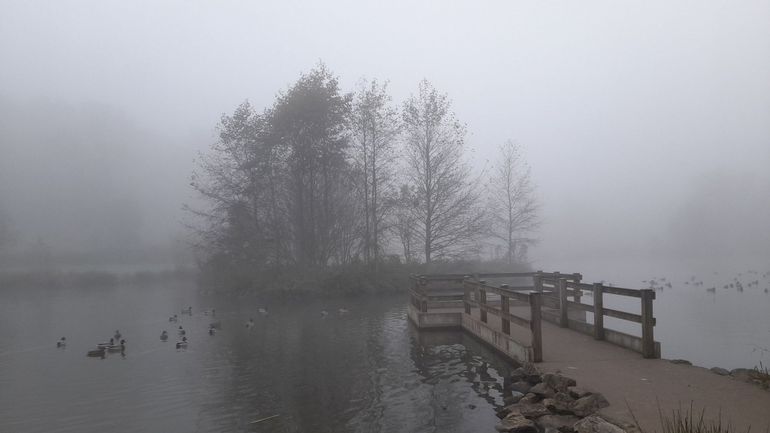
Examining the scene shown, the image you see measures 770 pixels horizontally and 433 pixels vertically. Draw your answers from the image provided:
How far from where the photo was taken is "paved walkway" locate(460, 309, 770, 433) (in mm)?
6547

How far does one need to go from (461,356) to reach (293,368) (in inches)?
161

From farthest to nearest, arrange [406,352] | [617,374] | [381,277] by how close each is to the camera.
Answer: [381,277]
[406,352]
[617,374]

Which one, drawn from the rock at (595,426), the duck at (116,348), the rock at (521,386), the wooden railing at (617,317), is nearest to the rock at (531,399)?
the rock at (521,386)

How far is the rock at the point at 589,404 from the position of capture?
6992 millimetres

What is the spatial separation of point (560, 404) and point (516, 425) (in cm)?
72

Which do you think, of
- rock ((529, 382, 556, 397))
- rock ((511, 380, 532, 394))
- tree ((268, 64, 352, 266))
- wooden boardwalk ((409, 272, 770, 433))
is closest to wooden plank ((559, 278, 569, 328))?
wooden boardwalk ((409, 272, 770, 433))

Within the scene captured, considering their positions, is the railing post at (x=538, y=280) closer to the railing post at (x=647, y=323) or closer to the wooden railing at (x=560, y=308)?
the wooden railing at (x=560, y=308)

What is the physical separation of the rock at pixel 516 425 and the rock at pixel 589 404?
647 mm

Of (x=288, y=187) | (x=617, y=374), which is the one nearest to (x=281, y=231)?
(x=288, y=187)

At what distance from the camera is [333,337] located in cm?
1795

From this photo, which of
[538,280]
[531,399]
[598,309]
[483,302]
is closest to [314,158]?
[538,280]

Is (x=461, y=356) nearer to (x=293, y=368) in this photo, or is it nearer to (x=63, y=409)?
(x=293, y=368)

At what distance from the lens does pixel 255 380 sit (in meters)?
12.0

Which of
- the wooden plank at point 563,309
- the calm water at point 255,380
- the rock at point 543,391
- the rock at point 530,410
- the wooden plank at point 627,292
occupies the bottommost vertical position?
the calm water at point 255,380
